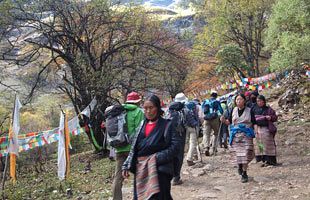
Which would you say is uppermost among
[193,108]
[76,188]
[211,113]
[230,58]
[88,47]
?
[230,58]

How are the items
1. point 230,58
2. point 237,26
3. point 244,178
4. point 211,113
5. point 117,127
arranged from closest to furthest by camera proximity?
point 117,127 < point 244,178 < point 211,113 < point 230,58 < point 237,26

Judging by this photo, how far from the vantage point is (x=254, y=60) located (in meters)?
29.1

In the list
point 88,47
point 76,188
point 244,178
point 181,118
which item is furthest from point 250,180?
point 88,47

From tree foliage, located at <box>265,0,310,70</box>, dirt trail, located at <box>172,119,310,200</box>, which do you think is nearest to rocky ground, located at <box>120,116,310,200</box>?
dirt trail, located at <box>172,119,310,200</box>

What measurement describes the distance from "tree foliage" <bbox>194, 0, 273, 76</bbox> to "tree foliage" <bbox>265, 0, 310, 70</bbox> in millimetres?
12846

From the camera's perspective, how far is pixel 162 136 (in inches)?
167

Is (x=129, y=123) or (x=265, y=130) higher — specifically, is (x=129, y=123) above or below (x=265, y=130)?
above

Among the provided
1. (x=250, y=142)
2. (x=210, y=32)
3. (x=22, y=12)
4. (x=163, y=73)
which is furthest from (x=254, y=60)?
(x=250, y=142)

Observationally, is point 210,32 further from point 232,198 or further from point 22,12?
point 232,198

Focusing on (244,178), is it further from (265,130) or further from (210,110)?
(210,110)

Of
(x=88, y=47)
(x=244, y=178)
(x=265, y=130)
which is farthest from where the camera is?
(x=88, y=47)

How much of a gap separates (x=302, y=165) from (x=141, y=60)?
313 inches

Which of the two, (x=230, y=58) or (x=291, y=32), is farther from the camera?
(x=230, y=58)

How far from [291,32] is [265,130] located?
5.28m
